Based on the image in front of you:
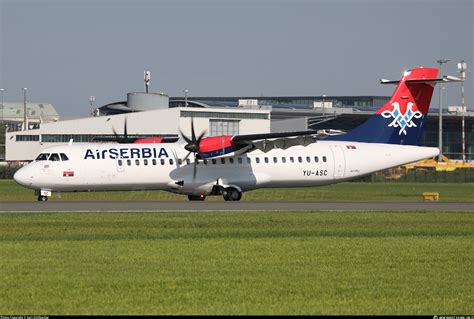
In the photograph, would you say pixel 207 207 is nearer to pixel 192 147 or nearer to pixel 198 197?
pixel 192 147

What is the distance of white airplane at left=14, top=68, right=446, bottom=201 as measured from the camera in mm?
37406

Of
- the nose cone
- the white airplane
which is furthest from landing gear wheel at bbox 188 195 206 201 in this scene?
the nose cone

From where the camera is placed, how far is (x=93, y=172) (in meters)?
37.4

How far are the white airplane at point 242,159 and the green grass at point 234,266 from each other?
10.6 meters

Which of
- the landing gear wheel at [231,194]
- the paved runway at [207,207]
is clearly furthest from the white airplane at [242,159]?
the paved runway at [207,207]

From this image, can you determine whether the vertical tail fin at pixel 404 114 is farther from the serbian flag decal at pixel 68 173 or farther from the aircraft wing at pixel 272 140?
the serbian flag decal at pixel 68 173

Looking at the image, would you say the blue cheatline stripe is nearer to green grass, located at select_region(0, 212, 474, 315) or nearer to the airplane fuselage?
the airplane fuselage

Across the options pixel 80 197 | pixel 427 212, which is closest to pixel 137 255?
pixel 427 212

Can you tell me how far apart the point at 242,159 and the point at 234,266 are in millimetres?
23976

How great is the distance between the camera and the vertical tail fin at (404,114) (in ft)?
137

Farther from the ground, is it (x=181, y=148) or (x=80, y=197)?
(x=181, y=148)

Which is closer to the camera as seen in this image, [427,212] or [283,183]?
[427,212]

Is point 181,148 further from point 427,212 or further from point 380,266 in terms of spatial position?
point 380,266

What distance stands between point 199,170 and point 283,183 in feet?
14.2
